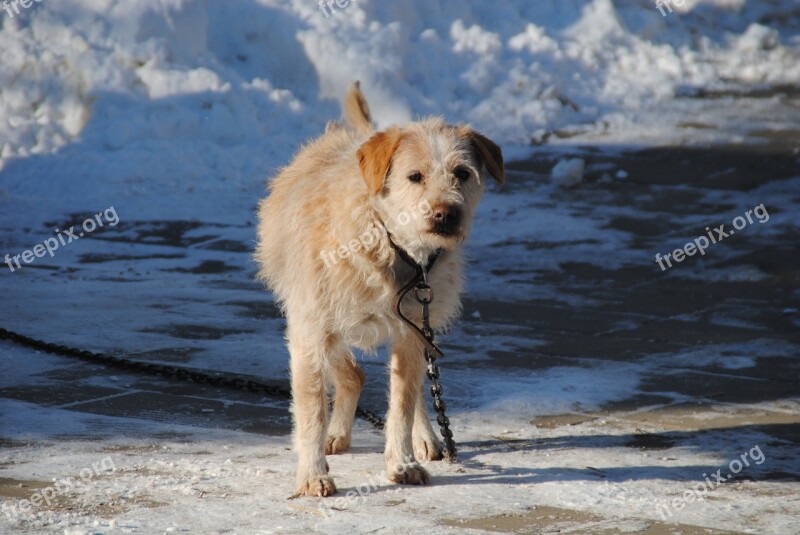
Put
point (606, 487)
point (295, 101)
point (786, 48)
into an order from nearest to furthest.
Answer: point (606, 487) < point (295, 101) < point (786, 48)

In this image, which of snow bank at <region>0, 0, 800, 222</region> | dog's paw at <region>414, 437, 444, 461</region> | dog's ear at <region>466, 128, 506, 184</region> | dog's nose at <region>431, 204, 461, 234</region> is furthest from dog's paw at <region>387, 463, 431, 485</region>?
snow bank at <region>0, 0, 800, 222</region>

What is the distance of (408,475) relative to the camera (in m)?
5.47

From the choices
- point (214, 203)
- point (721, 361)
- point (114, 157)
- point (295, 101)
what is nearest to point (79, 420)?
point (721, 361)

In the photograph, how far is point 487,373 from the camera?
7.38m

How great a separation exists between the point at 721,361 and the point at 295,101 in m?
8.96

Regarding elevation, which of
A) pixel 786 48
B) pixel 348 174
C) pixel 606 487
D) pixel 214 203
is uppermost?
pixel 786 48

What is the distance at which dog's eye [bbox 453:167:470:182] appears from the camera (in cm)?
542

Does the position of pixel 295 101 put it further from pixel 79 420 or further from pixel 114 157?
pixel 79 420

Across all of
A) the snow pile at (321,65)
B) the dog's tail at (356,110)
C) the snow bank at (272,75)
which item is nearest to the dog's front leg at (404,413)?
the dog's tail at (356,110)

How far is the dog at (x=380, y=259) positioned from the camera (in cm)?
534

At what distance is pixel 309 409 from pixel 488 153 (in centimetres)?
147

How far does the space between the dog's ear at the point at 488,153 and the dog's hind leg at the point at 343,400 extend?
1.17m

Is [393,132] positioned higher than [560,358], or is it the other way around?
[393,132]

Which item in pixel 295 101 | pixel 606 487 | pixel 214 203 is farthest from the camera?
pixel 295 101
